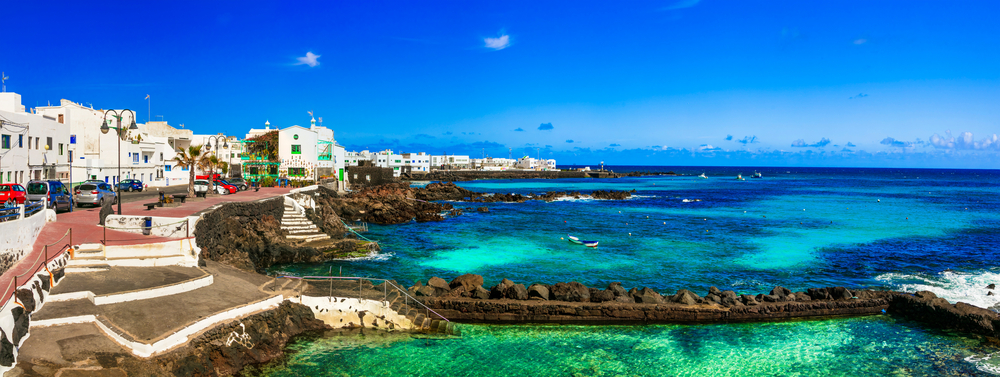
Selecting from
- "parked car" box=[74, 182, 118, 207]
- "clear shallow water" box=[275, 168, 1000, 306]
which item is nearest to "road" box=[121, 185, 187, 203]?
"parked car" box=[74, 182, 118, 207]

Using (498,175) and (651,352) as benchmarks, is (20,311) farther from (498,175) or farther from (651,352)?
(498,175)

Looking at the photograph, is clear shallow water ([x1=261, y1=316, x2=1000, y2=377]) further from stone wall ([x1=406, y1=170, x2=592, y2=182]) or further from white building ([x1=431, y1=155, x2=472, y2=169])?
white building ([x1=431, y1=155, x2=472, y2=169])

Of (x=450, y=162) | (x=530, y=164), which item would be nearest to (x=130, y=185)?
(x=450, y=162)

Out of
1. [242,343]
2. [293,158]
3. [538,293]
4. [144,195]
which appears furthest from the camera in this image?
[293,158]

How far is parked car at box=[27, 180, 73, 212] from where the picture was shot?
75.6 feet

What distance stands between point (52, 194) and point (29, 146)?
487 inches

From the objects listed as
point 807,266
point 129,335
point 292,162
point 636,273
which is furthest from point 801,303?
point 292,162

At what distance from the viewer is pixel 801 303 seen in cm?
1798

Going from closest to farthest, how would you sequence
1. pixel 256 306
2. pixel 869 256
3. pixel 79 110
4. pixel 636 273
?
pixel 256 306
pixel 636 273
pixel 869 256
pixel 79 110

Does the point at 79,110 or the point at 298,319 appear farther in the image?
the point at 79,110

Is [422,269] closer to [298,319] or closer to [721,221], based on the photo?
[298,319]

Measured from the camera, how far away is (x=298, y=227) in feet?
109

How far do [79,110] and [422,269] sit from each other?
37383 millimetres

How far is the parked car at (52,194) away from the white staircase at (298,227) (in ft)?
33.6
